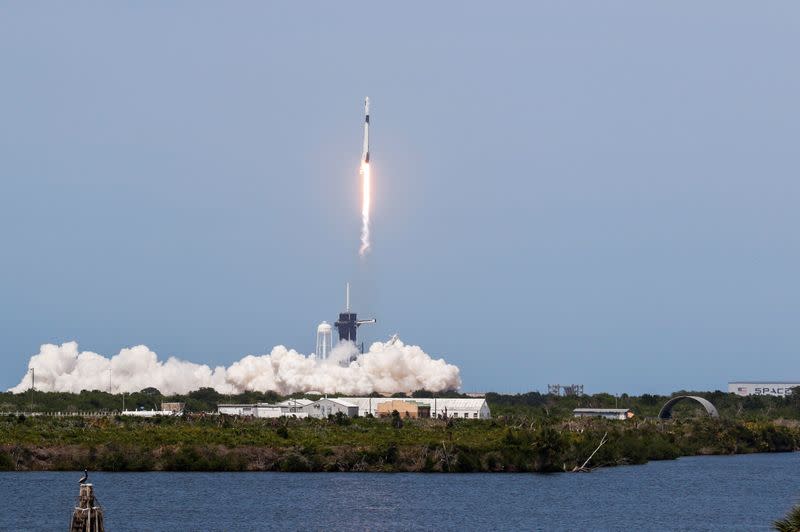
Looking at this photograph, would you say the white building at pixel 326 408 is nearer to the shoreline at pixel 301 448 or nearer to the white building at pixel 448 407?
the white building at pixel 448 407

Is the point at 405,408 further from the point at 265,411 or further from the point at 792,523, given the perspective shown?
the point at 792,523

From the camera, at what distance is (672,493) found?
94000mm

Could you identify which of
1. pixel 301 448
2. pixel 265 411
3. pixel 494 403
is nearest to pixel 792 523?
pixel 301 448

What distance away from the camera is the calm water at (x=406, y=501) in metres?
75.4

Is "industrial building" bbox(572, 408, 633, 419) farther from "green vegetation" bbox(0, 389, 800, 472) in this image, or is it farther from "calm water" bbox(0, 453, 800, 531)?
"calm water" bbox(0, 453, 800, 531)

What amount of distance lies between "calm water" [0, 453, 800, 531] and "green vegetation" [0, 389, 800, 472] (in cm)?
211

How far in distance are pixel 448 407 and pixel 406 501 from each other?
73.8m

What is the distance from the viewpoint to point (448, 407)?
158250 millimetres

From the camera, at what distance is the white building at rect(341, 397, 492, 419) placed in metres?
156

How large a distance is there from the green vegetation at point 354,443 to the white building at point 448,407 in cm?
565

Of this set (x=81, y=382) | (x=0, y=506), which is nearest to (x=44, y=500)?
(x=0, y=506)

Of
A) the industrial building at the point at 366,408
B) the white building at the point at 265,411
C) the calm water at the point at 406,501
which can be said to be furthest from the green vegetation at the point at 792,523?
the white building at the point at 265,411

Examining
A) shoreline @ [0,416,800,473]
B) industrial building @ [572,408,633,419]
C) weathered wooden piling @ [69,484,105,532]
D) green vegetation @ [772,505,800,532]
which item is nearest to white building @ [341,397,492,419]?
industrial building @ [572,408,633,419]

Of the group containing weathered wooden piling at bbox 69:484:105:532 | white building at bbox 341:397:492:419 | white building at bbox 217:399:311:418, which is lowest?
weathered wooden piling at bbox 69:484:105:532
